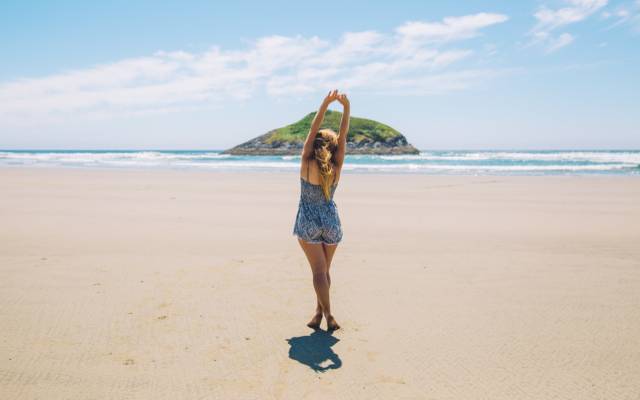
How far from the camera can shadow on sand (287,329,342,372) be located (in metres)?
3.36

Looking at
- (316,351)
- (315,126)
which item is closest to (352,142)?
(315,126)

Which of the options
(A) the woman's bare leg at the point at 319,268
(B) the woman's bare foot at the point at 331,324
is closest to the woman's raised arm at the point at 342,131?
(A) the woman's bare leg at the point at 319,268

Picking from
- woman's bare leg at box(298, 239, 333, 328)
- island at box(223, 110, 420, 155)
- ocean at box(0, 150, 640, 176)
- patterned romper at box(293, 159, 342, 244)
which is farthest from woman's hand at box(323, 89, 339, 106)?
island at box(223, 110, 420, 155)

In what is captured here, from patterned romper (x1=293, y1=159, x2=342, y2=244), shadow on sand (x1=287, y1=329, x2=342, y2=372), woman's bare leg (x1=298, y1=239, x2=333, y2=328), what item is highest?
patterned romper (x1=293, y1=159, x2=342, y2=244)

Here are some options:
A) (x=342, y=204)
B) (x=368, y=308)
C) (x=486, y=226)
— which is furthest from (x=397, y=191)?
(x=368, y=308)

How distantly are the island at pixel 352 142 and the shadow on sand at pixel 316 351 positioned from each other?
75.3 m

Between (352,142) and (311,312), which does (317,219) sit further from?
(352,142)

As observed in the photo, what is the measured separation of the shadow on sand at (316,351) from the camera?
3.36 metres

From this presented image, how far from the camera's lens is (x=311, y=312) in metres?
4.43

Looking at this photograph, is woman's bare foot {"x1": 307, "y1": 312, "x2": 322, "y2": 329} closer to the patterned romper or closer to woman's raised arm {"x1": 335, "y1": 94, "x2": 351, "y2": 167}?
the patterned romper

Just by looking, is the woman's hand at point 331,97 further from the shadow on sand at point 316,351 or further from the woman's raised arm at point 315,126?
the shadow on sand at point 316,351

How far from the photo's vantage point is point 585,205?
12.4 m

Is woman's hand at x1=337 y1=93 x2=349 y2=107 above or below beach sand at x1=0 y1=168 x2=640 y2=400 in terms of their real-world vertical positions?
above

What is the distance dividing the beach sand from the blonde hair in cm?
137
